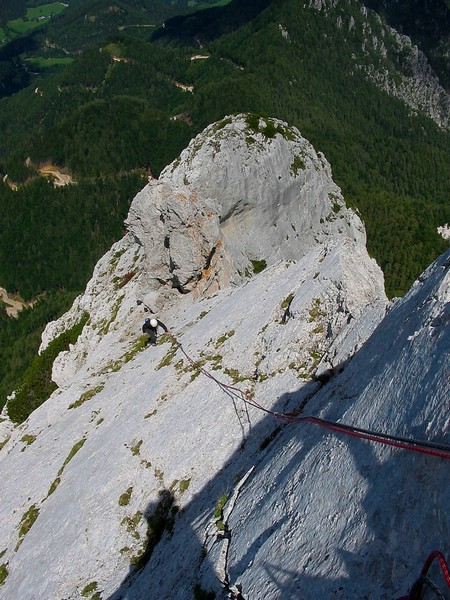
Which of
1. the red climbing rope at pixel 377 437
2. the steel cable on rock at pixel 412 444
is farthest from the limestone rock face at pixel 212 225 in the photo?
the steel cable on rock at pixel 412 444

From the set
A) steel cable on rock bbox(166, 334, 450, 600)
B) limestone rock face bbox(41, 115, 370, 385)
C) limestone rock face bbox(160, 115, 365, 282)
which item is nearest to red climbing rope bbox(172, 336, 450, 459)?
steel cable on rock bbox(166, 334, 450, 600)

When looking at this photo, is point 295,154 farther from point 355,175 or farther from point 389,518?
point 355,175

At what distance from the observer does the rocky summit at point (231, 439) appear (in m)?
8.91

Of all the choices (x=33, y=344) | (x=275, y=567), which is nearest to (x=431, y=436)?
(x=275, y=567)

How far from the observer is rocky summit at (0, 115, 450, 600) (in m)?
8.91

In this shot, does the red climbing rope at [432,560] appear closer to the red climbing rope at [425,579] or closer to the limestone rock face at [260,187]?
the red climbing rope at [425,579]

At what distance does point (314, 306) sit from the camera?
67.6 ft

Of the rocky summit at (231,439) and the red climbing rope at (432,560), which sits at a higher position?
the red climbing rope at (432,560)

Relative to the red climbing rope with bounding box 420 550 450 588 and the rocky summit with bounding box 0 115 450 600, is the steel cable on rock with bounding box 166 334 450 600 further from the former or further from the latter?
the rocky summit with bounding box 0 115 450 600

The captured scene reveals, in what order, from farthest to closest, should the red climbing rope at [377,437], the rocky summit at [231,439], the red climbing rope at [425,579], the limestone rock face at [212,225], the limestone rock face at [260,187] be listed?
the limestone rock face at [260,187] < the limestone rock face at [212,225] < the rocky summit at [231,439] < the red climbing rope at [377,437] < the red climbing rope at [425,579]

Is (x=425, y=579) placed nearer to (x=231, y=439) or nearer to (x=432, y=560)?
(x=432, y=560)

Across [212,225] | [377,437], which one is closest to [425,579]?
[377,437]

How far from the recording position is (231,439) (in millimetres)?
17609

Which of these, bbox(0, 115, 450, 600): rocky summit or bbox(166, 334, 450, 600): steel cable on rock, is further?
bbox(0, 115, 450, 600): rocky summit
